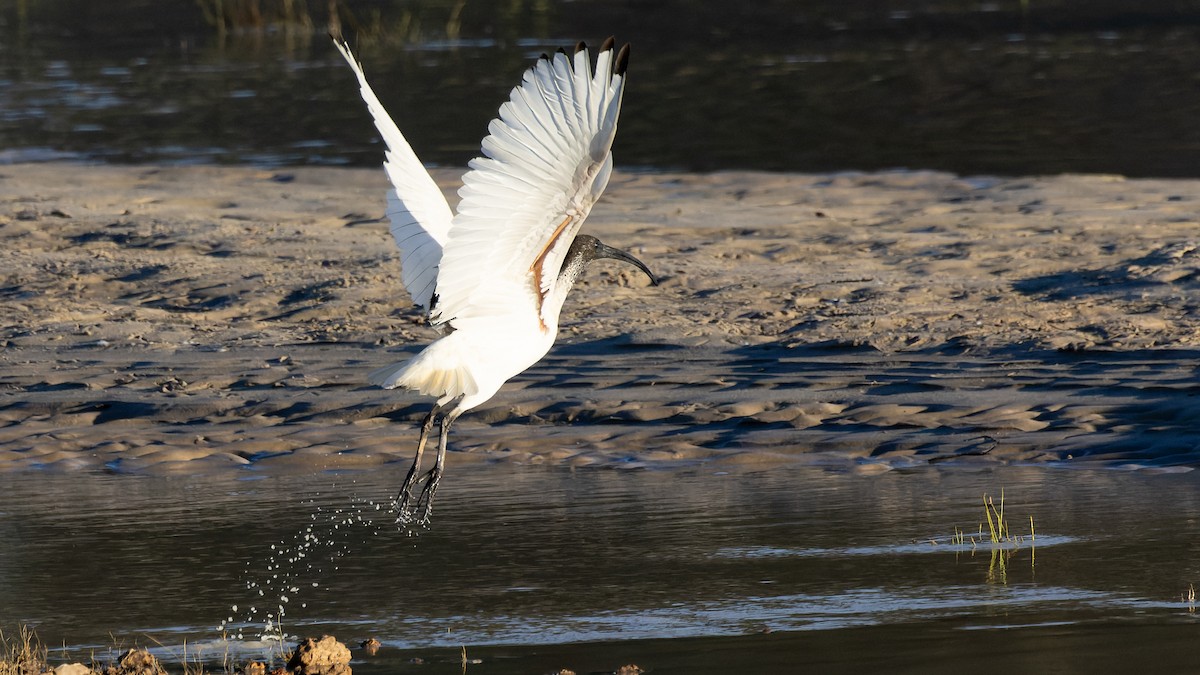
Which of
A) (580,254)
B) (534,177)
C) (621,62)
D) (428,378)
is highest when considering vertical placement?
(621,62)

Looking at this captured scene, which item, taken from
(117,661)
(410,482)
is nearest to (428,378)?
(410,482)

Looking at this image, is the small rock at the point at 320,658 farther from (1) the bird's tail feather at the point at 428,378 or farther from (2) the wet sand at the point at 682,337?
(2) the wet sand at the point at 682,337

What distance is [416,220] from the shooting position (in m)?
6.79

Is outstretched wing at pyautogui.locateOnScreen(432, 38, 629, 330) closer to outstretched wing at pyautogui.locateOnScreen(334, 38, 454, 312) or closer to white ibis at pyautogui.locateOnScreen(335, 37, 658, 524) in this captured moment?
white ibis at pyautogui.locateOnScreen(335, 37, 658, 524)

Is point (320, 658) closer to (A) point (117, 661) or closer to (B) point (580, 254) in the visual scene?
(A) point (117, 661)

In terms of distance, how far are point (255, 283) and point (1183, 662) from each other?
282 inches

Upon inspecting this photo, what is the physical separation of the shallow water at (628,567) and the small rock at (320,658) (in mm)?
154

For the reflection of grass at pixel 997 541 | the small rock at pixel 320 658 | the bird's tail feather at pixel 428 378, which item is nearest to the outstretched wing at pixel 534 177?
the bird's tail feather at pixel 428 378

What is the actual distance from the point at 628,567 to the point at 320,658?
150 cm

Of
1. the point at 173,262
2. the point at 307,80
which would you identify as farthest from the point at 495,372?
the point at 307,80

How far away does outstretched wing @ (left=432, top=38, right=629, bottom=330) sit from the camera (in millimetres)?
5535

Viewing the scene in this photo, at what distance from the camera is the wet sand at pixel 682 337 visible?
8.16 m

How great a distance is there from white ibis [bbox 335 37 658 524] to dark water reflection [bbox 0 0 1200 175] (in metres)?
9.48

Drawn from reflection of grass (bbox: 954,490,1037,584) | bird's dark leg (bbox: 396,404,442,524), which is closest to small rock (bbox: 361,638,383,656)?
bird's dark leg (bbox: 396,404,442,524)
